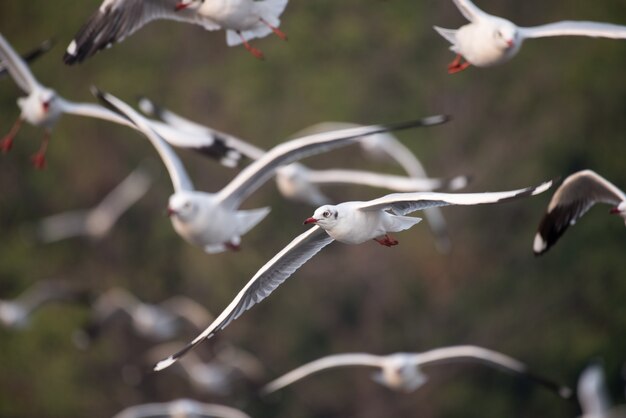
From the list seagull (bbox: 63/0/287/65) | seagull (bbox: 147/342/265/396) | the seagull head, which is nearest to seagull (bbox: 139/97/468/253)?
seagull (bbox: 63/0/287/65)

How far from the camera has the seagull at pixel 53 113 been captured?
7113 millimetres

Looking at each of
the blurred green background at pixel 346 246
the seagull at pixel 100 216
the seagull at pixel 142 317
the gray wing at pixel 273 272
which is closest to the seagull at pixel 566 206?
the gray wing at pixel 273 272

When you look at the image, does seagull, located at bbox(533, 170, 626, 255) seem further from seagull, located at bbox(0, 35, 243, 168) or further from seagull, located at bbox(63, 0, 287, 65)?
seagull, located at bbox(0, 35, 243, 168)

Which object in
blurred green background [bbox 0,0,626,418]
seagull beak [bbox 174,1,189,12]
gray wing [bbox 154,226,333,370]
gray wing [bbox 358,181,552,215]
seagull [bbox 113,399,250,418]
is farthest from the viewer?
blurred green background [bbox 0,0,626,418]

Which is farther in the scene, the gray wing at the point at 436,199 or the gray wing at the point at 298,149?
the gray wing at the point at 298,149

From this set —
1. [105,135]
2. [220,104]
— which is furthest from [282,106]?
[105,135]

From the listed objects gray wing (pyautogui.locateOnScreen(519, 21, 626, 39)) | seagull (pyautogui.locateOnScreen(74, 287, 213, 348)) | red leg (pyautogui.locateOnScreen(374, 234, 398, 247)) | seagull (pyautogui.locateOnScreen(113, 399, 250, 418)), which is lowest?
seagull (pyautogui.locateOnScreen(74, 287, 213, 348))

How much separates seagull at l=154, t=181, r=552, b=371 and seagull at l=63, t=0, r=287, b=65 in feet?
4.02

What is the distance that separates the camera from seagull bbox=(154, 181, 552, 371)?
16.3 feet

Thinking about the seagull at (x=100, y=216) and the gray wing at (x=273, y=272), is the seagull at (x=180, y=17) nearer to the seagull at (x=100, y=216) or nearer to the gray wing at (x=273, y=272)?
the gray wing at (x=273, y=272)

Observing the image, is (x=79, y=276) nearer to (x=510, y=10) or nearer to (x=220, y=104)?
(x=220, y=104)

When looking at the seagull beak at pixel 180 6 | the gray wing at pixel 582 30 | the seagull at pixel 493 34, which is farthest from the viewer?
the seagull beak at pixel 180 6

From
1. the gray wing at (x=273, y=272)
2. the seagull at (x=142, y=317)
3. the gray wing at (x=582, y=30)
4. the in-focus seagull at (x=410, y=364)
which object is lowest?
the seagull at (x=142, y=317)

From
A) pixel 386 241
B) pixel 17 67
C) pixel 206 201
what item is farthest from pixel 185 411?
pixel 386 241
